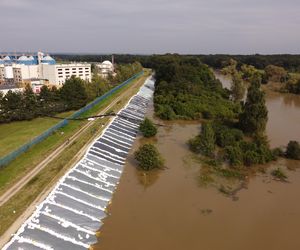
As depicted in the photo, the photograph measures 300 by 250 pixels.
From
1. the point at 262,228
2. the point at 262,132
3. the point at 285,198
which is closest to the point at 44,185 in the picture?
the point at 262,228

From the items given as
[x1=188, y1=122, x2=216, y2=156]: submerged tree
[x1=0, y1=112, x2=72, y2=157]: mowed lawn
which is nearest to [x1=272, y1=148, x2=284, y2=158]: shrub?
[x1=188, y1=122, x2=216, y2=156]: submerged tree

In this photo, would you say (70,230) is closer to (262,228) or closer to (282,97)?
(262,228)

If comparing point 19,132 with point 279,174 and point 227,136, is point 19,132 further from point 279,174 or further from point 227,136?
point 279,174

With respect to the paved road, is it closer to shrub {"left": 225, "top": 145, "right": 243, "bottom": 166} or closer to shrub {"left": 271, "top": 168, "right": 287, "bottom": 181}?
shrub {"left": 225, "top": 145, "right": 243, "bottom": 166}

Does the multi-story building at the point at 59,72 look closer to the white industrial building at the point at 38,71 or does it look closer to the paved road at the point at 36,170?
the white industrial building at the point at 38,71

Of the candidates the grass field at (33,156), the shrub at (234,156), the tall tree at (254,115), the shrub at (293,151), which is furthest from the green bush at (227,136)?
the grass field at (33,156)
